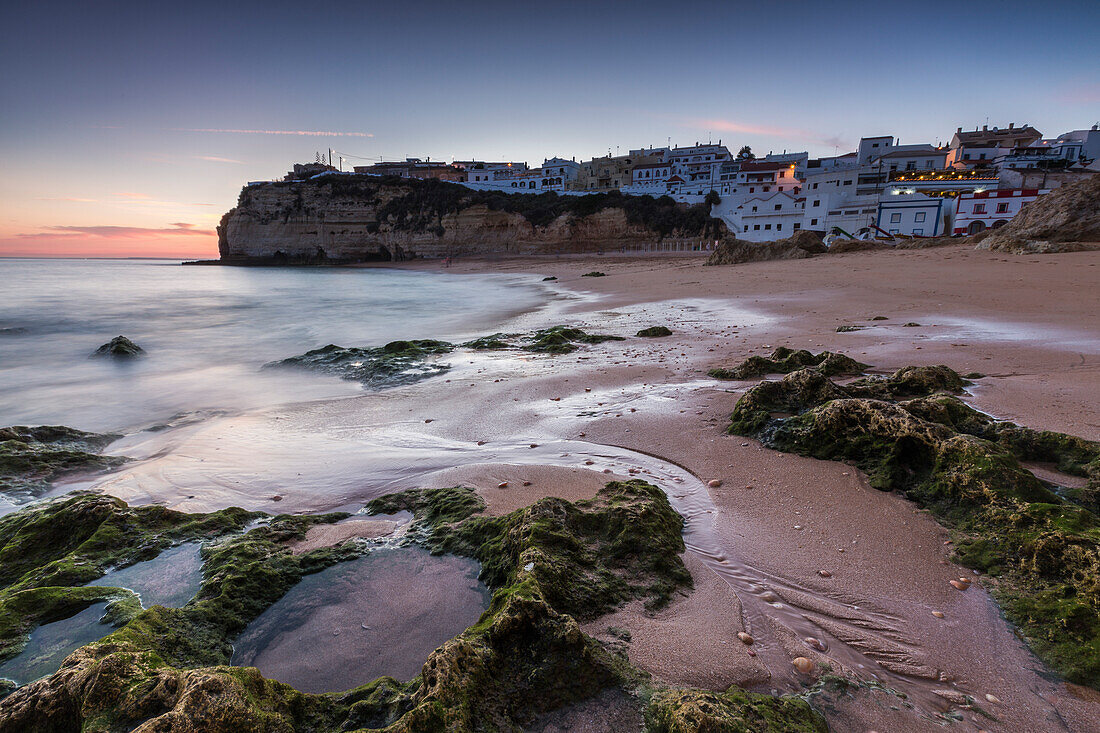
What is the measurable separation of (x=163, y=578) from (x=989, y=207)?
148 ft

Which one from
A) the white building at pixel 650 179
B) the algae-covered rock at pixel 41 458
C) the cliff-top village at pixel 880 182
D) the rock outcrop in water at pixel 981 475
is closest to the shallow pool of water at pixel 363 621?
the rock outcrop in water at pixel 981 475

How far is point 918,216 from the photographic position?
35812 mm

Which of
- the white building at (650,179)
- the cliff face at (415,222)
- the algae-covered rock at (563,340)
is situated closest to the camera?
the algae-covered rock at (563,340)

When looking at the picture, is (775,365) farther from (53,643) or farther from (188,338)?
(188,338)

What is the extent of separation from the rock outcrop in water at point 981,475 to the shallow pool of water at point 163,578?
372cm

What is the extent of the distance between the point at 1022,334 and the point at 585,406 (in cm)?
597

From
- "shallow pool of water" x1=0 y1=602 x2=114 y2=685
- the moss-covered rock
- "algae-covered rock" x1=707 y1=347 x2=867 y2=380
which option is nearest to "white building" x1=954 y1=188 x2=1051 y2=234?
"algae-covered rock" x1=707 y1=347 x2=867 y2=380

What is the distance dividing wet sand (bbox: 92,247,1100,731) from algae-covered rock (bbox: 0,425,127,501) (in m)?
0.39

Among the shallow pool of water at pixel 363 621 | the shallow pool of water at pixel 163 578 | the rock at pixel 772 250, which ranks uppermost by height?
the rock at pixel 772 250

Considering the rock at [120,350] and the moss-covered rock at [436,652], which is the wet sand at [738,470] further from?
the rock at [120,350]

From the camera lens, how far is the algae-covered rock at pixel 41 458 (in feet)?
13.3

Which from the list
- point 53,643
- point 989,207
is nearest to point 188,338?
point 53,643

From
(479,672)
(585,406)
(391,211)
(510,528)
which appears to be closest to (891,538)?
(510,528)

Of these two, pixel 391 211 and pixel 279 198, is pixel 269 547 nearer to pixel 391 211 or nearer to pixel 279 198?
pixel 391 211
